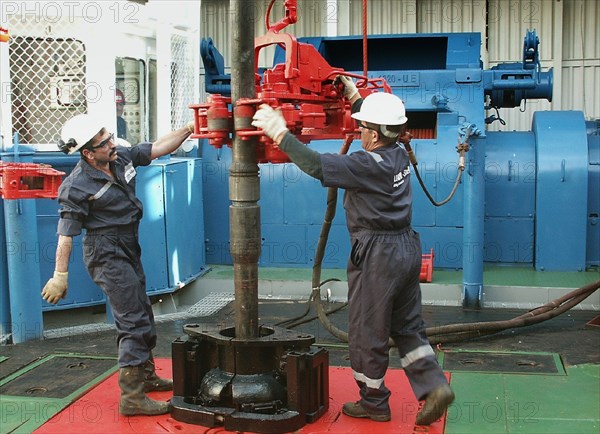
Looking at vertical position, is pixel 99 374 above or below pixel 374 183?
below

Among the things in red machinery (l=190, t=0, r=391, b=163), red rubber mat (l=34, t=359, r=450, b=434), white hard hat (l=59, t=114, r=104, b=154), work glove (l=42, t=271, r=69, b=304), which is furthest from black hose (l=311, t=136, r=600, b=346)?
white hard hat (l=59, t=114, r=104, b=154)

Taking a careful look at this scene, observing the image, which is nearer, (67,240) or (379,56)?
(67,240)

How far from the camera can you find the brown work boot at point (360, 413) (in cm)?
407

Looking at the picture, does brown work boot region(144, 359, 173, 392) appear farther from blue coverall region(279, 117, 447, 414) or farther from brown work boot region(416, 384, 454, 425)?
brown work boot region(416, 384, 454, 425)

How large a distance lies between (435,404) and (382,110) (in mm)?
1396

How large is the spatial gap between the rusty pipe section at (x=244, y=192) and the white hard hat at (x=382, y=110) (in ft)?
1.79

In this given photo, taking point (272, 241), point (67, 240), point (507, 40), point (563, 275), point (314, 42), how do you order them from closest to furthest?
point (67, 240) → point (563, 275) → point (272, 241) → point (314, 42) → point (507, 40)

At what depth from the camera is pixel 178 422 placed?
4.12 metres

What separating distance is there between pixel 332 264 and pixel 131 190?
329 cm

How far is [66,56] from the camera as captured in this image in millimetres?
6086

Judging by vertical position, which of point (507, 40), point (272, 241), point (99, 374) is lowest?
point (99, 374)

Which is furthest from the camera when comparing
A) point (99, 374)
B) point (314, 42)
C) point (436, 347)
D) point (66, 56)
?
point (314, 42)

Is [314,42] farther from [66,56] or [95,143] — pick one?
[95,143]

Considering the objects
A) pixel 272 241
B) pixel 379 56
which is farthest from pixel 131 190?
pixel 379 56
